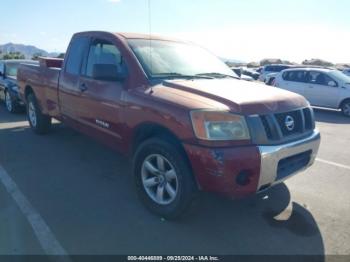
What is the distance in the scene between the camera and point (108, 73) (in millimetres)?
4129

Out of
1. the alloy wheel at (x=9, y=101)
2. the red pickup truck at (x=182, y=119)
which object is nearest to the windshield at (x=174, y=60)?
the red pickup truck at (x=182, y=119)

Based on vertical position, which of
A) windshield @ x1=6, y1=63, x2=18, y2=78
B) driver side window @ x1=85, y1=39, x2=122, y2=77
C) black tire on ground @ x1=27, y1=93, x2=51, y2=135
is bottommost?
black tire on ground @ x1=27, y1=93, x2=51, y2=135

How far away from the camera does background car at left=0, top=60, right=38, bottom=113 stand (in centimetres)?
964

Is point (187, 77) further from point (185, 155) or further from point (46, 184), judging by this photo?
point (46, 184)

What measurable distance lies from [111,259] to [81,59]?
3.18 metres

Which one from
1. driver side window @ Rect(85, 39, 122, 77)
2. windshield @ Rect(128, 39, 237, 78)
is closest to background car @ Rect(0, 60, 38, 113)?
driver side window @ Rect(85, 39, 122, 77)

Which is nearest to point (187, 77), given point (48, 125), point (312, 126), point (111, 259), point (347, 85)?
point (312, 126)

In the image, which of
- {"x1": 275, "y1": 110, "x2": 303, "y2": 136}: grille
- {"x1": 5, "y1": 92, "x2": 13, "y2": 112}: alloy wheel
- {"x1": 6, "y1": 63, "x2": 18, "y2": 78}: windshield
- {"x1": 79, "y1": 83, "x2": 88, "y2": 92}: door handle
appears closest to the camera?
{"x1": 275, "y1": 110, "x2": 303, "y2": 136}: grille

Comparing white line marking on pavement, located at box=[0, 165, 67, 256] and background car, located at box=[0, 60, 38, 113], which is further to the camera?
background car, located at box=[0, 60, 38, 113]

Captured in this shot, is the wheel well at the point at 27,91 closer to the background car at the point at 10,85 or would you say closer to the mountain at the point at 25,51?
the background car at the point at 10,85

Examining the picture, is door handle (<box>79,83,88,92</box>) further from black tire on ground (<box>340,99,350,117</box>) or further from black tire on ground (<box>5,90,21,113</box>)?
black tire on ground (<box>340,99,350,117</box>)

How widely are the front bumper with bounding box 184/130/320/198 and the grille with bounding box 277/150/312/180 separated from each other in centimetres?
2

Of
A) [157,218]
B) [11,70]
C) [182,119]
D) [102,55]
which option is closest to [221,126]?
[182,119]

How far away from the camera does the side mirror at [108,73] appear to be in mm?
4105
